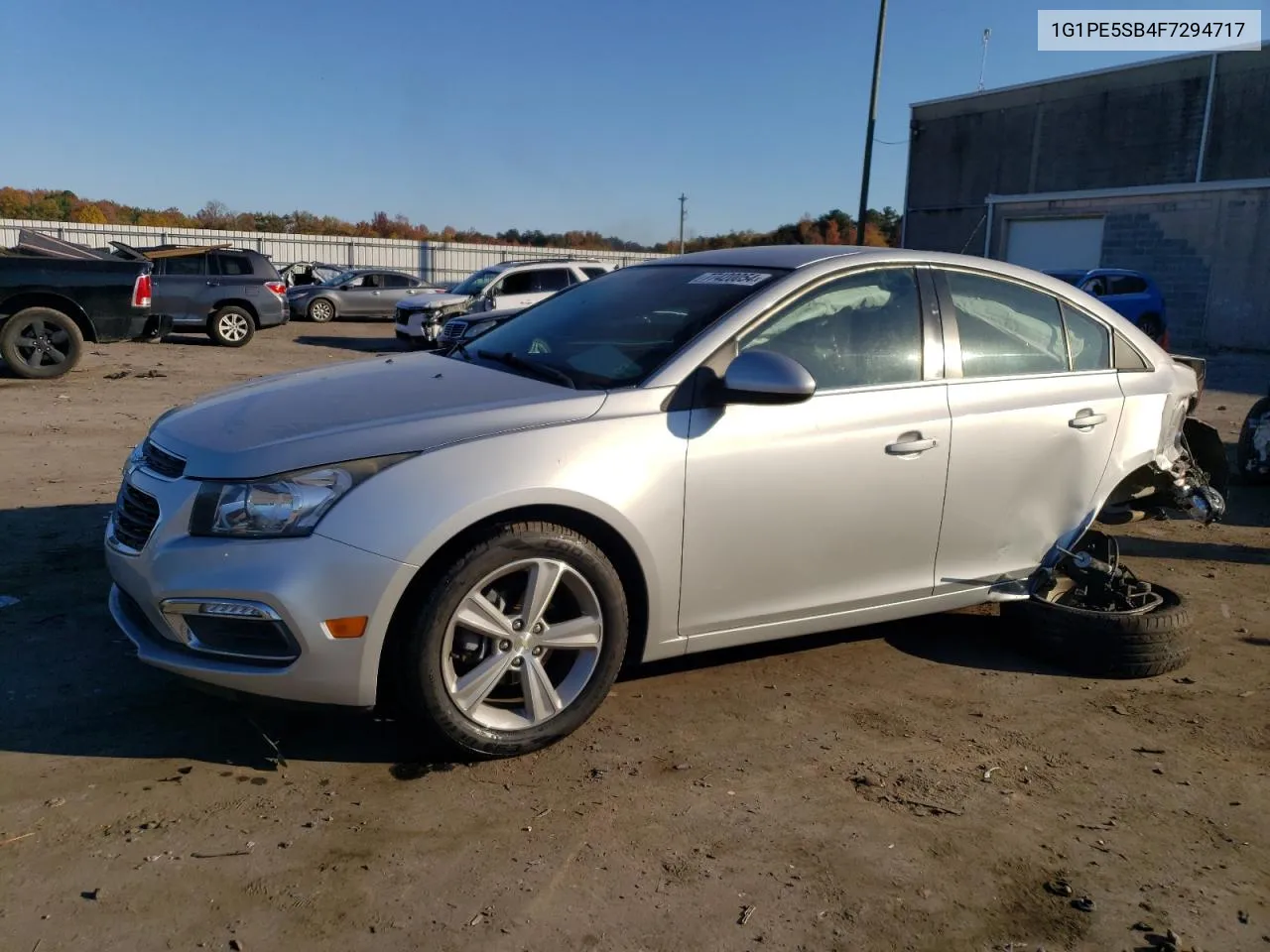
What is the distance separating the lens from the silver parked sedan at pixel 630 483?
302 centimetres

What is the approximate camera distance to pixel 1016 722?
378 cm

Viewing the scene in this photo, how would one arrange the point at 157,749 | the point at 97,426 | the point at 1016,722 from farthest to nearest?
the point at 97,426 → the point at 1016,722 → the point at 157,749

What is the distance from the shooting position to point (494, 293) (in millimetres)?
18078

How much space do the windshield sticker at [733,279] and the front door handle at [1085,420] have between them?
149 cm

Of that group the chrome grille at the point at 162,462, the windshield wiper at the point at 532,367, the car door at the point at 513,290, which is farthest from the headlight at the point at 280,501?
the car door at the point at 513,290

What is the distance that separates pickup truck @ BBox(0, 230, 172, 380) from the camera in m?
11.7

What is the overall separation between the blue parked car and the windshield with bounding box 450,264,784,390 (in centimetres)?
1800

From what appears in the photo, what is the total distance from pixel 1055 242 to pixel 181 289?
23.3 metres

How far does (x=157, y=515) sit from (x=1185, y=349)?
1033 inches

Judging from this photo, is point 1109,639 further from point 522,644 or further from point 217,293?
point 217,293

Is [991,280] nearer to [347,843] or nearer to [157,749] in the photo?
[347,843]

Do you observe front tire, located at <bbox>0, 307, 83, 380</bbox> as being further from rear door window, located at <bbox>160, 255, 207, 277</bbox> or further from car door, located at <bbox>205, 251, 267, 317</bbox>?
rear door window, located at <bbox>160, 255, 207, 277</bbox>

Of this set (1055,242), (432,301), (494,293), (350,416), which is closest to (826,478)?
(350,416)

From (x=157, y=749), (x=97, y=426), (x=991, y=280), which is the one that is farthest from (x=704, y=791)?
(x=97, y=426)
